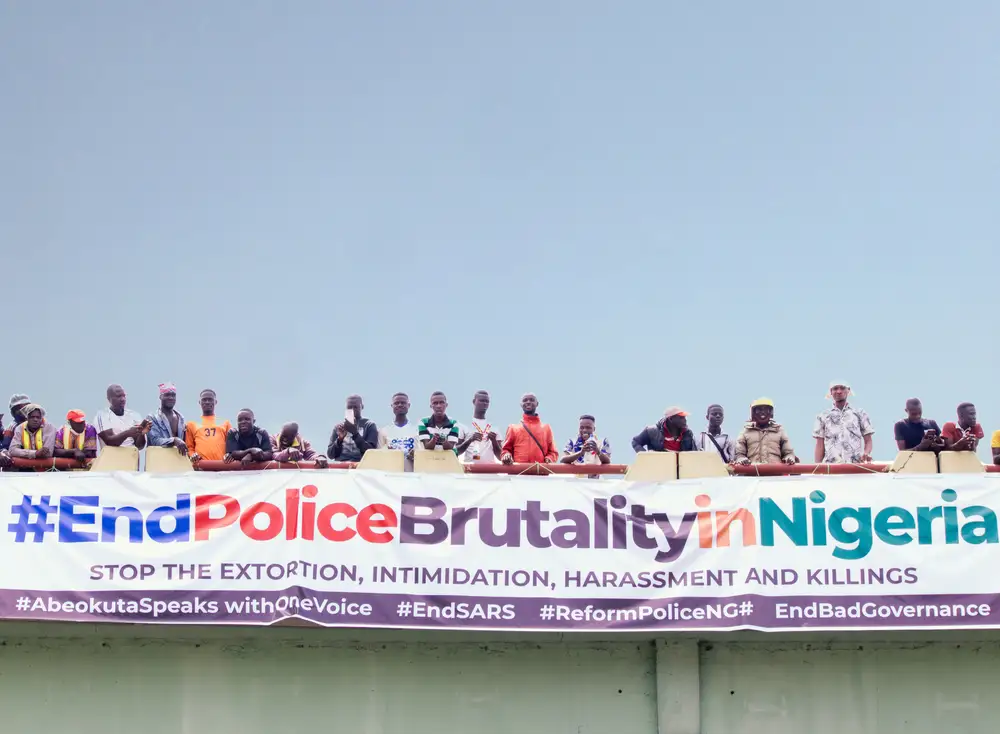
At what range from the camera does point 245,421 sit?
462 inches

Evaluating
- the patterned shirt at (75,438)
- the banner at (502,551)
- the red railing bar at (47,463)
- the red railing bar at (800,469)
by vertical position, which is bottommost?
the banner at (502,551)

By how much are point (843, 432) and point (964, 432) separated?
128cm

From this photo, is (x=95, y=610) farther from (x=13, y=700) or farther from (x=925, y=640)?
(x=925, y=640)

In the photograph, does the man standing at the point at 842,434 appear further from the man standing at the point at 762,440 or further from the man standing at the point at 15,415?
the man standing at the point at 15,415

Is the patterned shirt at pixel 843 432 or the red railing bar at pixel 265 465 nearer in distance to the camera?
the red railing bar at pixel 265 465

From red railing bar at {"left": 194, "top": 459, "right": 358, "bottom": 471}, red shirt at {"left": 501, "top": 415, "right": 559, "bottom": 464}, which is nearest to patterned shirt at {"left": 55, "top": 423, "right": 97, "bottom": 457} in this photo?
red railing bar at {"left": 194, "top": 459, "right": 358, "bottom": 471}

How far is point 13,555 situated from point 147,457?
160 centimetres

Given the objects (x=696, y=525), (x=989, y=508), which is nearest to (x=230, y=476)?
(x=696, y=525)

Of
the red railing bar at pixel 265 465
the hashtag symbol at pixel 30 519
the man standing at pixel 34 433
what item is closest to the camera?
the hashtag symbol at pixel 30 519

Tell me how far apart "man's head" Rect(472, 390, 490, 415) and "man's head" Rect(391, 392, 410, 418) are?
1.08 metres

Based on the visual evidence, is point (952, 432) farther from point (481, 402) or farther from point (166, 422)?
point (166, 422)

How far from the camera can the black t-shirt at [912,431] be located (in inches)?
472

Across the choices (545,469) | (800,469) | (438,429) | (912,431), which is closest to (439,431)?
(438,429)

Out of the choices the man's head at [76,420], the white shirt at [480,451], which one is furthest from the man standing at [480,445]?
the man's head at [76,420]
